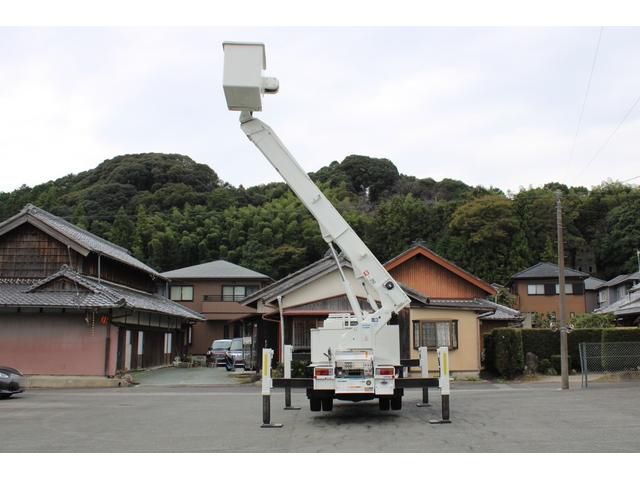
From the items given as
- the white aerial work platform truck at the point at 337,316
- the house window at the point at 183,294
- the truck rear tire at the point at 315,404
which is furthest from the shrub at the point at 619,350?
the house window at the point at 183,294

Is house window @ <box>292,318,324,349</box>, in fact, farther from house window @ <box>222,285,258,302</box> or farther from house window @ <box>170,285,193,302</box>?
house window @ <box>170,285,193,302</box>

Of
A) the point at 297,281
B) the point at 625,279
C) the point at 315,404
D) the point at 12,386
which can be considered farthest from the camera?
the point at 625,279

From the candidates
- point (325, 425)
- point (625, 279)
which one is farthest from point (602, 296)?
point (325, 425)

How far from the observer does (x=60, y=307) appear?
2378 cm

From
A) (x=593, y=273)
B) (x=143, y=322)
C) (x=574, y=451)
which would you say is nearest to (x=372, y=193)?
(x=593, y=273)

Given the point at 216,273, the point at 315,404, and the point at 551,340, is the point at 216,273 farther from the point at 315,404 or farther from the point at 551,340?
the point at 315,404

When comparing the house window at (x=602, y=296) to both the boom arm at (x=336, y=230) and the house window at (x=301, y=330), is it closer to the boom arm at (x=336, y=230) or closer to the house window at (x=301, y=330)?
the house window at (x=301, y=330)

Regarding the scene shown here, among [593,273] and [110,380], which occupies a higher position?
[593,273]

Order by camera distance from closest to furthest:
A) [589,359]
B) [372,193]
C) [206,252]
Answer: [589,359] → [206,252] → [372,193]

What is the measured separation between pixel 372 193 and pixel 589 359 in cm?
6468

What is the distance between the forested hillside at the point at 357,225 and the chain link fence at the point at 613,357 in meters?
26.0

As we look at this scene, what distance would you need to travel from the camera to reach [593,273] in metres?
65.3

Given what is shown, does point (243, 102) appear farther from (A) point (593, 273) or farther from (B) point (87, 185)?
(B) point (87, 185)

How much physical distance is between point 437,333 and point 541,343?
486 cm
